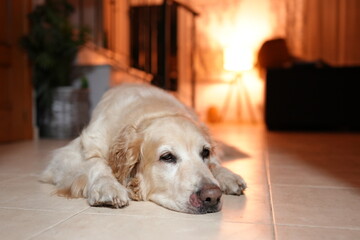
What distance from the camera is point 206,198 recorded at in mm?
1448

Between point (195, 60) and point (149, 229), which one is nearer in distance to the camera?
point (149, 229)

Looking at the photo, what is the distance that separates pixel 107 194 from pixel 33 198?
0.41 metres

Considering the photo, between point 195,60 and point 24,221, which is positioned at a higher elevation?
point 195,60

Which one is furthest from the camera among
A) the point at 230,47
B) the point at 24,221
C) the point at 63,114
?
the point at 230,47

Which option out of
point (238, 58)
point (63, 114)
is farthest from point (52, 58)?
point (238, 58)

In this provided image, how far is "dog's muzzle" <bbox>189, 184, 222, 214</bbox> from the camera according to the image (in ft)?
4.73

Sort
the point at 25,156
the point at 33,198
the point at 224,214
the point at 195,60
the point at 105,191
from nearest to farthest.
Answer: the point at 224,214
the point at 105,191
the point at 33,198
the point at 25,156
the point at 195,60

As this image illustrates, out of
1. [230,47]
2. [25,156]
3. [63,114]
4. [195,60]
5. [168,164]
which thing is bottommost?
[25,156]

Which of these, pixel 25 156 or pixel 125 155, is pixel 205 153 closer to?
pixel 125 155

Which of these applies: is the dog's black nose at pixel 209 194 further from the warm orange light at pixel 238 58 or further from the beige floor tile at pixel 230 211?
the warm orange light at pixel 238 58

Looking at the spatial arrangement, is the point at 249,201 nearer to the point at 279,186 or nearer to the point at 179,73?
the point at 279,186

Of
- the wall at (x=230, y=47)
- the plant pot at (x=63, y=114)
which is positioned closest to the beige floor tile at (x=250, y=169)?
the plant pot at (x=63, y=114)

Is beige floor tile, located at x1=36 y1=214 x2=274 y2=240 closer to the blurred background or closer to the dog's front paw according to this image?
the dog's front paw

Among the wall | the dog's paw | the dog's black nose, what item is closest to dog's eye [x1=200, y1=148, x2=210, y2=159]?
the dog's black nose
